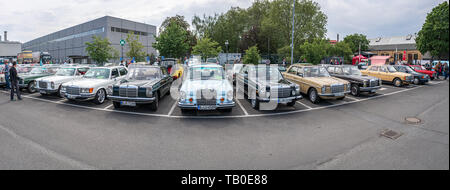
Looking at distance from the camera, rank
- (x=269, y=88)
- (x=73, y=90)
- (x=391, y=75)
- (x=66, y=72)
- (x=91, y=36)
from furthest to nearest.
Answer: (x=91, y=36) < (x=391, y=75) < (x=66, y=72) < (x=73, y=90) < (x=269, y=88)

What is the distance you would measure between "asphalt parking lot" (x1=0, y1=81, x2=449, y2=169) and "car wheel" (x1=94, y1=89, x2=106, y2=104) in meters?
0.49

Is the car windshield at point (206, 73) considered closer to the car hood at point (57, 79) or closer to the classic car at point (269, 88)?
the classic car at point (269, 88)

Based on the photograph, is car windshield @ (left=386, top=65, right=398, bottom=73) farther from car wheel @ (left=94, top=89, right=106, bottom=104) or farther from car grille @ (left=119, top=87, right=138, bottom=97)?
car wheel @ (left=94, top=89, right=106, bottom=104)

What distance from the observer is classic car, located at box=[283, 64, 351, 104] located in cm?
972

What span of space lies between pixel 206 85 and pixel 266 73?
3618mm

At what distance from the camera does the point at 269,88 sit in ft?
27.4

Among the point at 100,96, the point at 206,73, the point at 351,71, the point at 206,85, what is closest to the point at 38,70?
the point at 100,96

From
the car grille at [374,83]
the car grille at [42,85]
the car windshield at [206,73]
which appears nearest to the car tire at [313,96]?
the car grille at [374,83]

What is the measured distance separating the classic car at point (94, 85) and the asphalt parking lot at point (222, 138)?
532mm

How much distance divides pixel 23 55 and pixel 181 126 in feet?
195

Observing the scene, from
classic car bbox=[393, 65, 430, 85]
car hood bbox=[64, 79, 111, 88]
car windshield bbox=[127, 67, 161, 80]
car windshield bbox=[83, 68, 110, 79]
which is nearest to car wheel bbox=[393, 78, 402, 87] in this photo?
classic car bbox=[393, 65, 430, 85]

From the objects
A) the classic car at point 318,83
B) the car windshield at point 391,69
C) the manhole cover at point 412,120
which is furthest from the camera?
the car windshield at point 391,69

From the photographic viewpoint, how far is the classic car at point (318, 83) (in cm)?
972

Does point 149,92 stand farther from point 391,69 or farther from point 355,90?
point 391,69
